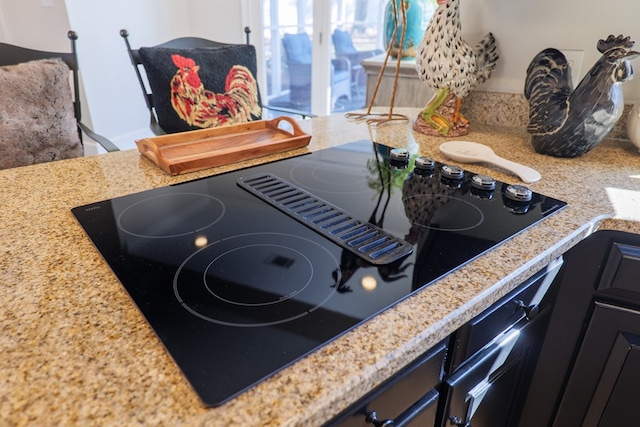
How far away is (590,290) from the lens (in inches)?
30.6

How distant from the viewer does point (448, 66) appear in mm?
1057

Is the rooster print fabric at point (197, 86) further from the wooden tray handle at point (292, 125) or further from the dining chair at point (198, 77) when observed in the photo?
the wooden tray handle at point (292, 125)

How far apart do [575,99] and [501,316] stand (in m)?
0.60

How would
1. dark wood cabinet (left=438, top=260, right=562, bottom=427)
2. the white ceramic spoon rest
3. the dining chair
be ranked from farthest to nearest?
the dining chair < the white ceramic spoon rest < dark wood cabinet (left=438, top=260, right=562, bottom=427)

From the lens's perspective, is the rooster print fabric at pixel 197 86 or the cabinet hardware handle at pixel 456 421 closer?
the cabinet hardware handle at pixel 456 421

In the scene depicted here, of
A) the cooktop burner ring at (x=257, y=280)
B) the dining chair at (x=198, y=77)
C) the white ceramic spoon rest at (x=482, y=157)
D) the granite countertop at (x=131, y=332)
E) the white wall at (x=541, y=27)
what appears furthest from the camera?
the dining chair at (x=198, y=77)

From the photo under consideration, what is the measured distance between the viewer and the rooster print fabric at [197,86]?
1723mm

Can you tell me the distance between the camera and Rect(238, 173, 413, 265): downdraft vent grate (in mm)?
565

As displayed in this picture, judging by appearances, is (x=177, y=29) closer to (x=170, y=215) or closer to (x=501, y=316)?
(x=170, y=215)

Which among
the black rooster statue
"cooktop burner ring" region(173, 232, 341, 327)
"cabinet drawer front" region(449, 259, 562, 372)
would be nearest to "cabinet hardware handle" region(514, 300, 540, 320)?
"cabinet drawer front" region(449, 259, 562, 372)

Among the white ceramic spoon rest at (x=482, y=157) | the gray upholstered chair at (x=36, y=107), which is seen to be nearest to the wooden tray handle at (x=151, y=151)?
the gray upholstered chair at (x=36, y=107)

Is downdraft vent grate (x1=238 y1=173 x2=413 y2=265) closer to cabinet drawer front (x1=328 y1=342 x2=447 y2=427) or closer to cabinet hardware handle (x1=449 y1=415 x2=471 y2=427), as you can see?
cabinet drawer front (x1=328 y1=342 x2=447 y2=427)

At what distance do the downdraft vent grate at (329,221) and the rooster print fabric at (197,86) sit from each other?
1087 mm

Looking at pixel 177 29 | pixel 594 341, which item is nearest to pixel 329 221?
pixel 594 341
